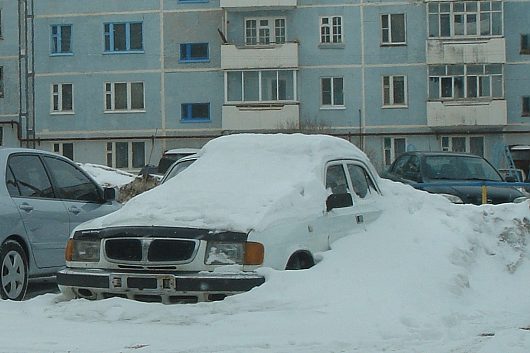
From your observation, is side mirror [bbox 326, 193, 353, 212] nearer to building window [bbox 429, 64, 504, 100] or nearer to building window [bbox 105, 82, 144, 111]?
building window [bbox 429, 64, 504, 100]

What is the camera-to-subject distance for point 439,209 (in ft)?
32.7

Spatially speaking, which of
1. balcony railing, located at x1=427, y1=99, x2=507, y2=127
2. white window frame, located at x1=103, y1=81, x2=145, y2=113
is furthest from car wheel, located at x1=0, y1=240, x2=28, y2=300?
white window frame, located at x1=103, y1=81, x2=145, y2=113

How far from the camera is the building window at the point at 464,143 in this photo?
39.2 meters

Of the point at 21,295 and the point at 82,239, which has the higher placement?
the point at 82,239

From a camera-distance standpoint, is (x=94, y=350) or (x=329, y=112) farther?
(x=329, y=112)

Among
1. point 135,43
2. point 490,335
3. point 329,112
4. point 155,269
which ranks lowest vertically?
point 490,335

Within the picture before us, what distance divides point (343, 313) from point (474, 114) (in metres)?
32.6

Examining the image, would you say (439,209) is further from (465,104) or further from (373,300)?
(465,104)

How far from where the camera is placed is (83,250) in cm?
745

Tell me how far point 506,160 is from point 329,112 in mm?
7942

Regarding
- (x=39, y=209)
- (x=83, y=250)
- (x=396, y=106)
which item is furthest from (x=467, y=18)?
(x=83, y=250)

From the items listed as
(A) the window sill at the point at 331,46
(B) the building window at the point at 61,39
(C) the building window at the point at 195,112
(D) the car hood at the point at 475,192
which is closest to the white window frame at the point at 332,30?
(A) the window sill at the point at 331,46

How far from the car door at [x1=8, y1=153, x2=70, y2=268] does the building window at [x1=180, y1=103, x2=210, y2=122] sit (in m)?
31.0

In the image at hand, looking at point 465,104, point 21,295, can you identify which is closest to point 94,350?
point 21,295
